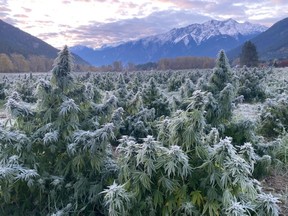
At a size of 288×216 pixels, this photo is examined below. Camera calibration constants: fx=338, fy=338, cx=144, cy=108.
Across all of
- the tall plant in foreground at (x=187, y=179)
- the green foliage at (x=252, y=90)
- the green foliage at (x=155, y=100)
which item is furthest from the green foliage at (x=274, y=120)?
the green foliage at (x=252, y=90)

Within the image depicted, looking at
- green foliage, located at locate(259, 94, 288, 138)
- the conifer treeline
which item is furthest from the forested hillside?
the conifer treeline

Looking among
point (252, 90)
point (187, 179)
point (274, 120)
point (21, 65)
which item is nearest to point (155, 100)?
point (274, 120)

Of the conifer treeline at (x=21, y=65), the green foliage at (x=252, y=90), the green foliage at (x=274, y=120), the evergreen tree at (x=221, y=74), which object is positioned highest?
the evergreen tree at (x=221, y=74)

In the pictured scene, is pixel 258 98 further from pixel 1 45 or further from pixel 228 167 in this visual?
pixel 1 45

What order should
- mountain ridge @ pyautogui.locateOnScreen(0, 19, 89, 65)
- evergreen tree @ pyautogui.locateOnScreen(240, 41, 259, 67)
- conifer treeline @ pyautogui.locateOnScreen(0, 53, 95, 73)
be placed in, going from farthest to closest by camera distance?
1. mountain ridge @ pyautogui.locateOnScreen(0, 19, 89, 65)
2. conifer treeline @ pyautogui.locateOnScreen(0, 53, 95, 73)
3. evergreen tree @ pyautogui.locateOnScreen(240, 41, 259, 67)

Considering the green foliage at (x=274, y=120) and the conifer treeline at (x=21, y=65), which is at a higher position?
the green foliage at (x=274, y=120)

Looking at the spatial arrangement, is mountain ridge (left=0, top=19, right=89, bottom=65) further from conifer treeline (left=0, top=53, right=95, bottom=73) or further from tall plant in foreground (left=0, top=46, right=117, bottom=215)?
tall plant in foreground (left=0, top=46, right=117, bottom=215)

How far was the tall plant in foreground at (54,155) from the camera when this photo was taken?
12.7 ft

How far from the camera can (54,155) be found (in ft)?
14.2

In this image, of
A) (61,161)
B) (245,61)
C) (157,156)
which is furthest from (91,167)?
(245,61)

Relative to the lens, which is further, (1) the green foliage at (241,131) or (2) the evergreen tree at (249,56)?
(2) the evergreen tree at (249,56)

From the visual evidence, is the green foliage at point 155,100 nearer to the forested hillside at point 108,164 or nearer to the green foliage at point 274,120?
the green foliage at point 274,120

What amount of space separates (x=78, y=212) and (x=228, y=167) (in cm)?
188

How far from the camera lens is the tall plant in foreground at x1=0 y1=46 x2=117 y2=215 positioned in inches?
153
